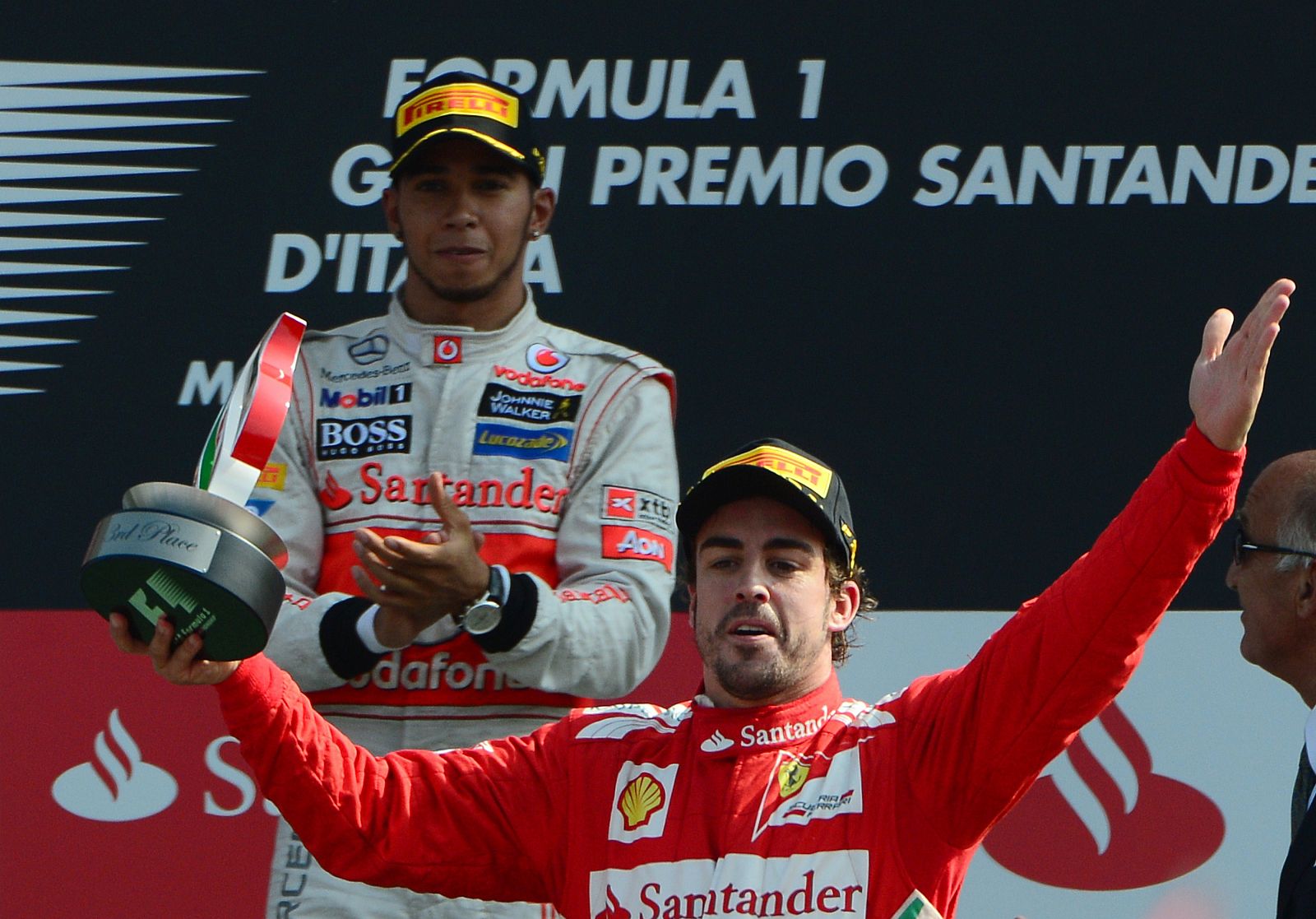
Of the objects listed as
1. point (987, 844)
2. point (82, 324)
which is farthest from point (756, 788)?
point (82, 324)

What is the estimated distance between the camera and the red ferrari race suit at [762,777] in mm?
1801

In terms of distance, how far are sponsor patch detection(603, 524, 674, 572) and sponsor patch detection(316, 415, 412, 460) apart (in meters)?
0.30

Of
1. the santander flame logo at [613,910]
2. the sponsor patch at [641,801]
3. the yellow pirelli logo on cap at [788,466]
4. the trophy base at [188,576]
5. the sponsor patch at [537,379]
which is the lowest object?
the santander flame logo at [613,910]

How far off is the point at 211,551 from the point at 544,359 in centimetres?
91

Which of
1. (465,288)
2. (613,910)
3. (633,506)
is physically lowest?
(613,910)

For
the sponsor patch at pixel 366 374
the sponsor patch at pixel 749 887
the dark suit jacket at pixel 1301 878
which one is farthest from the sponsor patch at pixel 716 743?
the sponsor patch at pixel 366 374

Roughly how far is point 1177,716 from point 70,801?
1689 millimetres

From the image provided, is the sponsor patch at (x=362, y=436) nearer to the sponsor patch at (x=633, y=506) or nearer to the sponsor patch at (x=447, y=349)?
the sponsor patch at (x=447, y=349)

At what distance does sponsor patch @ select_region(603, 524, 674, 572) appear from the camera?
2.44 metres

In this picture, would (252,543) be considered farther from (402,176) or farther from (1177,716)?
(1177,716)

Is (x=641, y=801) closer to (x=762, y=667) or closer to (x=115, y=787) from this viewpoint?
(x=762, y=667)

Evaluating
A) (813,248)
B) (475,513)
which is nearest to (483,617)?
(475,513)

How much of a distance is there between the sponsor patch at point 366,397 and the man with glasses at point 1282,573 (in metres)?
1.09

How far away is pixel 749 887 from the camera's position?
1.92 meters
